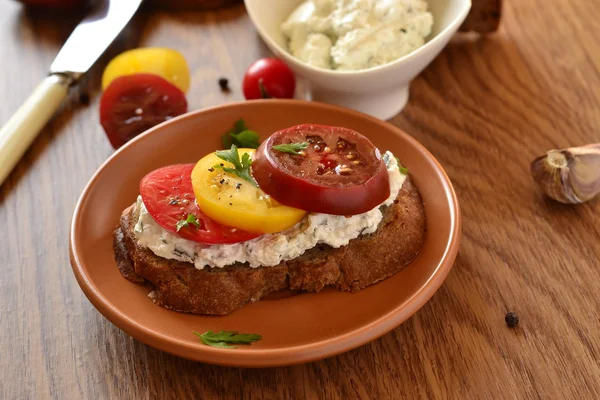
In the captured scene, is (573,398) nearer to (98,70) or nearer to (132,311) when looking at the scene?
(132,311)

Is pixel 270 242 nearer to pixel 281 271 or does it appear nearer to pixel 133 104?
pixel 281 271

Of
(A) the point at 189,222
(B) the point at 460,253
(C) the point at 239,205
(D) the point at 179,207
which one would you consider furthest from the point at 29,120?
(B) the point at 460,253

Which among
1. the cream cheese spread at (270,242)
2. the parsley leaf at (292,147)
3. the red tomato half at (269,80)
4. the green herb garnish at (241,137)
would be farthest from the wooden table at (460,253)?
the parsley leaf at (292,147)

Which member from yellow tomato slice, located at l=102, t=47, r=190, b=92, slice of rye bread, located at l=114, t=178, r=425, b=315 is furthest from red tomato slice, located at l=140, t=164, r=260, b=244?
yellow tomato slice, located at l=102, t=47, r=190, b=92

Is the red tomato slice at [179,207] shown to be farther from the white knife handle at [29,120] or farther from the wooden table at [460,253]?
the white knife handle at [29,120]

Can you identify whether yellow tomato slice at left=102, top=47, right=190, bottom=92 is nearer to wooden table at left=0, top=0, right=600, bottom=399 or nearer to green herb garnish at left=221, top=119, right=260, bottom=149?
wooden table at left=0, top=0, right=600, bottom=399

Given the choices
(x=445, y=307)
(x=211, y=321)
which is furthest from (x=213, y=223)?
(x=445, y=307)

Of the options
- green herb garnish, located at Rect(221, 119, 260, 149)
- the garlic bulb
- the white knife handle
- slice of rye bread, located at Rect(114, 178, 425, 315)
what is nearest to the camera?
slice of rye bread, located at Rect(114, 178, 425, 315)
